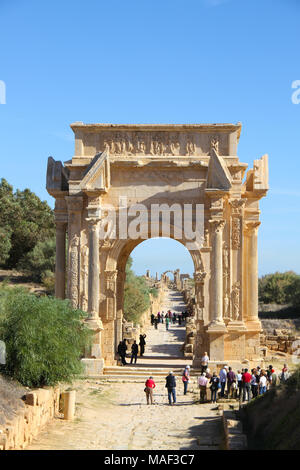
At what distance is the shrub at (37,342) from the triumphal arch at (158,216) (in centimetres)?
526

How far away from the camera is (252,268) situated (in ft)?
72.9

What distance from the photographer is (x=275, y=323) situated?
37.4 meters

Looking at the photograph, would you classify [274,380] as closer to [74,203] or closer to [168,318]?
[74,203]

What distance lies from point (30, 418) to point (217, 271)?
9742 millimetres

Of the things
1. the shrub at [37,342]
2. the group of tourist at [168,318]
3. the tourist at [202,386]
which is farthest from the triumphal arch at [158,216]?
the group of tourist at [168,318]

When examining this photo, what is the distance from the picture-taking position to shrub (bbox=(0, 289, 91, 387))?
47.3 ft

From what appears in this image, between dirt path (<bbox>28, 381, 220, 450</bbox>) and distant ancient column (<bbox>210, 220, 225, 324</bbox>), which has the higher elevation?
distant ancient column (<bbox>210, 220, 225, 324</bbox>)

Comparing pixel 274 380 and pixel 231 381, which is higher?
pixel 274 380

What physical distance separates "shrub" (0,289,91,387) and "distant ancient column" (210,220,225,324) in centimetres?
608

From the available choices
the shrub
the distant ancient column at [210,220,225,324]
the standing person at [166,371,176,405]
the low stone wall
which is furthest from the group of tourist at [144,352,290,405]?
the low stone wall

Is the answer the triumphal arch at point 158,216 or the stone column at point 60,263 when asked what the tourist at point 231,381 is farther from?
the stone column at point 60,263

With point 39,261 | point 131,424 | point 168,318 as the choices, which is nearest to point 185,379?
point 131,424

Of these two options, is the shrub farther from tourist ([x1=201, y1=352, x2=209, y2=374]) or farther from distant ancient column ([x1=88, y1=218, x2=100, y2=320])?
tourist ([x1=201, y1=352, x2=209, y2=374])
